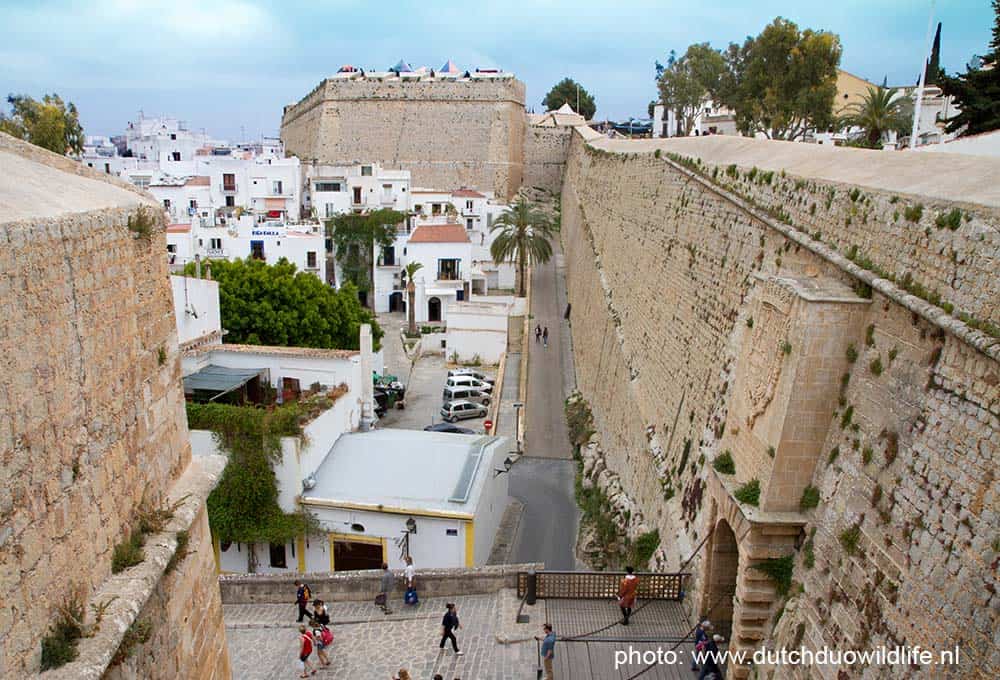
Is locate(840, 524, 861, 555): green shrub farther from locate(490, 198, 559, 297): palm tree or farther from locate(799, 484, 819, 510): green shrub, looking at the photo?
locate(490, 198, 559, 297): palm tree

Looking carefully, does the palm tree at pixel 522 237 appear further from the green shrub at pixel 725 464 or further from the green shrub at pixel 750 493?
the green shrub at pixel 750 493

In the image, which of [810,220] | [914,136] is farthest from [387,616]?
[914,136]

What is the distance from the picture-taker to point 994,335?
4562mm

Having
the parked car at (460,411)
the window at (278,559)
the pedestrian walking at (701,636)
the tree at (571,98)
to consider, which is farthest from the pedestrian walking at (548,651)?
the tree at (571,98)

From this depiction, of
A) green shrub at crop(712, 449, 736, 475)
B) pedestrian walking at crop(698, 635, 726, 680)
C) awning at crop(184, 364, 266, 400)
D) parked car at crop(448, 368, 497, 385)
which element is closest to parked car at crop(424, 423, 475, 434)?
parked car at crop(448, 368, 497, 385)

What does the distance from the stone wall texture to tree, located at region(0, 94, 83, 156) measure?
72.8ft

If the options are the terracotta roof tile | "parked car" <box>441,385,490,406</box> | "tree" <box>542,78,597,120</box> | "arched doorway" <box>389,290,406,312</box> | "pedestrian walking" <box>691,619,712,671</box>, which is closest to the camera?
"pedestrian walking" <box>691,619,712,671</box>

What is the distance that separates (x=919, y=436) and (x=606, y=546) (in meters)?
7.77

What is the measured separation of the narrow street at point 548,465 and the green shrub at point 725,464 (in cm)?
625

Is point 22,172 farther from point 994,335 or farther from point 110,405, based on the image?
point 994,335

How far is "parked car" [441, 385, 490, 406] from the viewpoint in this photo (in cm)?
2194

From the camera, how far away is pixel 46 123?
80.0ft

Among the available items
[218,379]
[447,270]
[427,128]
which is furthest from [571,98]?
[218,379]

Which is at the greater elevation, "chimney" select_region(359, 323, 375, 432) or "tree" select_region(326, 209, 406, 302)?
"tree" select_region(326, 209, 406, 302)
